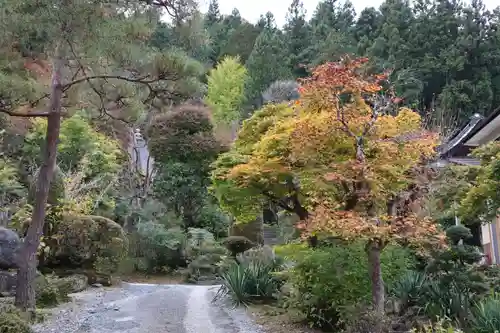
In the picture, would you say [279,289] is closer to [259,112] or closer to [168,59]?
[259,112]

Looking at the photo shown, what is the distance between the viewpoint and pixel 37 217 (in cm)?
838

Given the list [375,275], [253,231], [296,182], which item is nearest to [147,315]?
[296,182]

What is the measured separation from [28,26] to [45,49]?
72 cm

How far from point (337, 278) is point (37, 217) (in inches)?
194

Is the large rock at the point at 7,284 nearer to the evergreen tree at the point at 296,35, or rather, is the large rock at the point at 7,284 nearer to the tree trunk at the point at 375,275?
the tree trunk at the point at 375,275

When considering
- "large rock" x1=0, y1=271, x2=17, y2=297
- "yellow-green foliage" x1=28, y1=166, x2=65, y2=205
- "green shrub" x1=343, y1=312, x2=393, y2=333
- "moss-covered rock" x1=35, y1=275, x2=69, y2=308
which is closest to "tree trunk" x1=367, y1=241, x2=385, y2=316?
"green shrub" x1=343, y1=312, x2=393, y2=333

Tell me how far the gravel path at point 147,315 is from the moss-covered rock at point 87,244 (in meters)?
1.52

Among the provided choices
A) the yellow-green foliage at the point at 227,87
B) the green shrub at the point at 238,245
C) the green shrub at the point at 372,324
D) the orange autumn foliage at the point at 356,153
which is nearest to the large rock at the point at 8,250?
the orange autumn foliage at the point at 356,153

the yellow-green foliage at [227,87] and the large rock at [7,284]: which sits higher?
the yellow-green foliage at [227,87]

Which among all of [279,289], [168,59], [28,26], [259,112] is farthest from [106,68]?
[279,289]

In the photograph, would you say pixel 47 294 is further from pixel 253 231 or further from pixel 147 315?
pixel 253 231

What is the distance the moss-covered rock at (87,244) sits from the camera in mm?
12945

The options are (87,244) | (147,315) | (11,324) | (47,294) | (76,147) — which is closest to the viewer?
(11,324)

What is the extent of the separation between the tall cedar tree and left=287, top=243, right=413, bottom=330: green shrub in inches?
132
